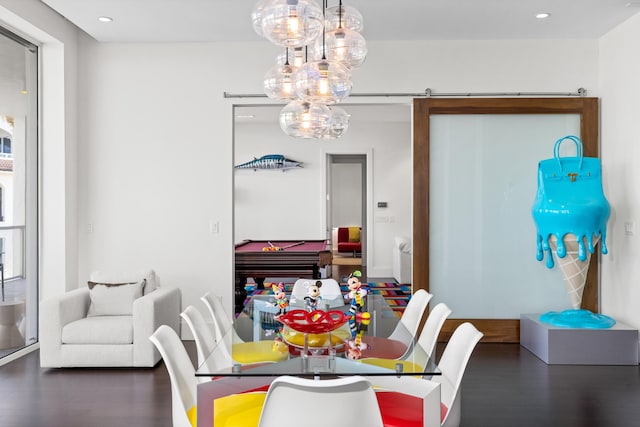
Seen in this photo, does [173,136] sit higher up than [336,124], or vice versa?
[173,136]

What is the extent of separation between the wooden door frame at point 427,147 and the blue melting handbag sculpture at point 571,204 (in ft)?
1.97

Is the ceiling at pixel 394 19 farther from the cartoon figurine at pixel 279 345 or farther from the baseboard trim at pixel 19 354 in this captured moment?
the baseboard trim at pixel 19 354

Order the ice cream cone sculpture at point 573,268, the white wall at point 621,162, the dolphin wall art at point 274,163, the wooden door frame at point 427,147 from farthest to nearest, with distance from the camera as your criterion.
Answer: the dolphin wall art at point 274,163, the wooden door frame at point 427,147, the ice cream cone sculpture at point 573,268, the white wall at point 621,162

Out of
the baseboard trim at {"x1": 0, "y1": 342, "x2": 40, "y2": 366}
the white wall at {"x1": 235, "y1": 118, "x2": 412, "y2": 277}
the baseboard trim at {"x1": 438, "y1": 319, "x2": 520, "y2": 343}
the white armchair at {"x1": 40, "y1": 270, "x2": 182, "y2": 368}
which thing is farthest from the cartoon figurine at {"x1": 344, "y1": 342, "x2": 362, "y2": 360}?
the white wall at {"x1": 235, "y1": 118, "x2": 412, "y2": 277}

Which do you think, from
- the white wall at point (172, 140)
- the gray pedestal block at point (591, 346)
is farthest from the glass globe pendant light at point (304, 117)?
the gray pedestal block at point (591, 346)

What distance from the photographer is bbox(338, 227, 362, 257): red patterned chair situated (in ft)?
36.1

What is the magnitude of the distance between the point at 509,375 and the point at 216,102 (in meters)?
3.64

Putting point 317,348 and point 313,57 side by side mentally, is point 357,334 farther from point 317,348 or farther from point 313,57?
Result: point 313,57

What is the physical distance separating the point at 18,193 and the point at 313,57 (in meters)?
3.19

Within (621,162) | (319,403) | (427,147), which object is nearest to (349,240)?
(427,147)

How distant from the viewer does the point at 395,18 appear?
4.38 m

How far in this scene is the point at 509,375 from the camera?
3914 mm

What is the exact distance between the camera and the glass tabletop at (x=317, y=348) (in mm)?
2045

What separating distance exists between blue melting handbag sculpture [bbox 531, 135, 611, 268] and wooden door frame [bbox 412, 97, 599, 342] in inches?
23.6
